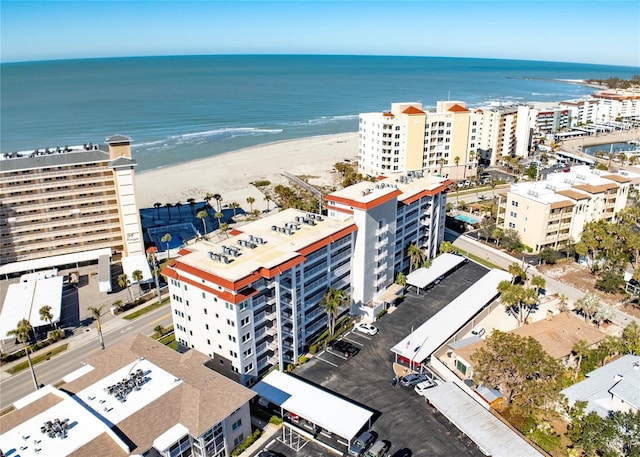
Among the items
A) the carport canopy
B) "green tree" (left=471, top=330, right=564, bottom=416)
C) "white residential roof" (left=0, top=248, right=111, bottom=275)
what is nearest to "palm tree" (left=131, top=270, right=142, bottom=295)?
"white residential roof" (left=0, top=248, right=111, bottom=275)

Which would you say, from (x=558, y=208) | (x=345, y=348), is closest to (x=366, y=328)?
(x=345, y=348)

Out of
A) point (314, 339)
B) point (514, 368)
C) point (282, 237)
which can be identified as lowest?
point (314, 339)

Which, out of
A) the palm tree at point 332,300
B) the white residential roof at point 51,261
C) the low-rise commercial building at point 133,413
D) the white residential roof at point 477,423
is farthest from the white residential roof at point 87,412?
the white residential roof at point 51,261

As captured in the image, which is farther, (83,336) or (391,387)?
(83,336)

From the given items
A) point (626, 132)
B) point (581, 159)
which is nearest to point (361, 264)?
point (581, 159)

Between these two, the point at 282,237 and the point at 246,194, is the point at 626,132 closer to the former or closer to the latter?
the point at 246,194

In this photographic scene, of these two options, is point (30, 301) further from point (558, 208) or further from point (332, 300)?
point (558, 208)

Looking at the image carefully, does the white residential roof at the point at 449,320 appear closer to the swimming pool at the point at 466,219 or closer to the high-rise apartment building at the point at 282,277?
the high-rise apartment building at the point at 282,277
